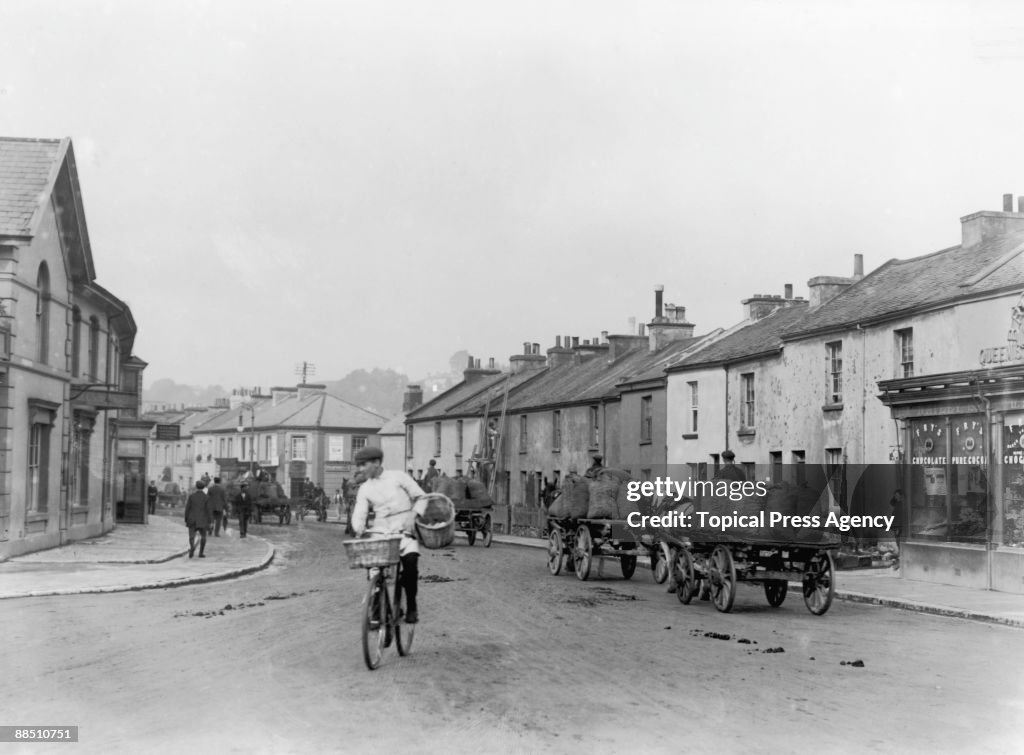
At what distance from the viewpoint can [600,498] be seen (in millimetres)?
17453

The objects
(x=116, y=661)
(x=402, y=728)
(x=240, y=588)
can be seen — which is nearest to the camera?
(x=402, y=728)

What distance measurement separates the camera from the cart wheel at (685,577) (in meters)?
14.1

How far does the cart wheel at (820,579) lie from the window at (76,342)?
1796 centimetres

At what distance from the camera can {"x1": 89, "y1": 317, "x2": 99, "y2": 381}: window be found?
27609 millimetres

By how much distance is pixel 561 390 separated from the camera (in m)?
43.8

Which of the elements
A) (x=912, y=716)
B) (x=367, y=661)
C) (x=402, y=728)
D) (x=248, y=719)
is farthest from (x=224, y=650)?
(x=912, y=716)

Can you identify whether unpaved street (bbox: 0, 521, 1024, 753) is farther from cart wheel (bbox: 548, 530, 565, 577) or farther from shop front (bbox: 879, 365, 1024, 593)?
cart wheel (bbox: 548, 530, 565, 577)

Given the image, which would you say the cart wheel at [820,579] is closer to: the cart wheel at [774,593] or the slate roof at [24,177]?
the cart wheel at [774,593]

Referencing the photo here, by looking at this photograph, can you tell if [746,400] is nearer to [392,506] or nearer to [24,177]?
[24,177]

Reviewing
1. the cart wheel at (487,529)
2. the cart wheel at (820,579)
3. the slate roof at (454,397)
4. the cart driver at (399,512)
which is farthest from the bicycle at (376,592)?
the slate roof at (454,397)

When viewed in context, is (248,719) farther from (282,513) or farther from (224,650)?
(282,513)

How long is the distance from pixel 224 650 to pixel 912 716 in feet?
18.8

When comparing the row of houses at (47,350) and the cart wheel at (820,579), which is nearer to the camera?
the cart wheel at (820,579)

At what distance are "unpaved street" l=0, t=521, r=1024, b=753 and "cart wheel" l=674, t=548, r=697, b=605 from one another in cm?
20
